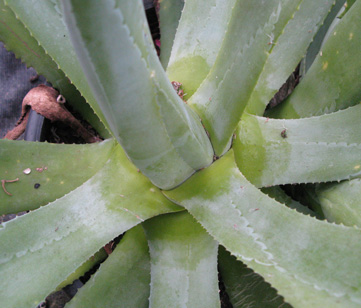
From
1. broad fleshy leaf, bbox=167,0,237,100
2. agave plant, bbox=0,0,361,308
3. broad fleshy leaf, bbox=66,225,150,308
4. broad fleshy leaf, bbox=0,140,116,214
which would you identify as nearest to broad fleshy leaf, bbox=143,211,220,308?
agave plant, bbox=0,0,361,308

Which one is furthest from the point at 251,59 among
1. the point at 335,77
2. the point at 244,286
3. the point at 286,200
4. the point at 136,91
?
the point at 244,286

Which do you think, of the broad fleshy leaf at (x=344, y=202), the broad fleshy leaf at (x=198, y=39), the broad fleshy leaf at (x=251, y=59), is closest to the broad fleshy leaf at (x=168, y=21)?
the broad fleshy leaf at (x=198, y=39)

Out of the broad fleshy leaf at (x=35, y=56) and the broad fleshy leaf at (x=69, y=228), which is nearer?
the broad fleshy leaf at (x=69, y=228)

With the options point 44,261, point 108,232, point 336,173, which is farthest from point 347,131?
point 44,261

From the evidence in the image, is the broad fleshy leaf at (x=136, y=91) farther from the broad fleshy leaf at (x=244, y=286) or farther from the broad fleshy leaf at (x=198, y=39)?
the broad fleshy leaf at (x=244, y=286)

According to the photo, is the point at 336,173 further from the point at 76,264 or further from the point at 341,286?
the point at 76,264
